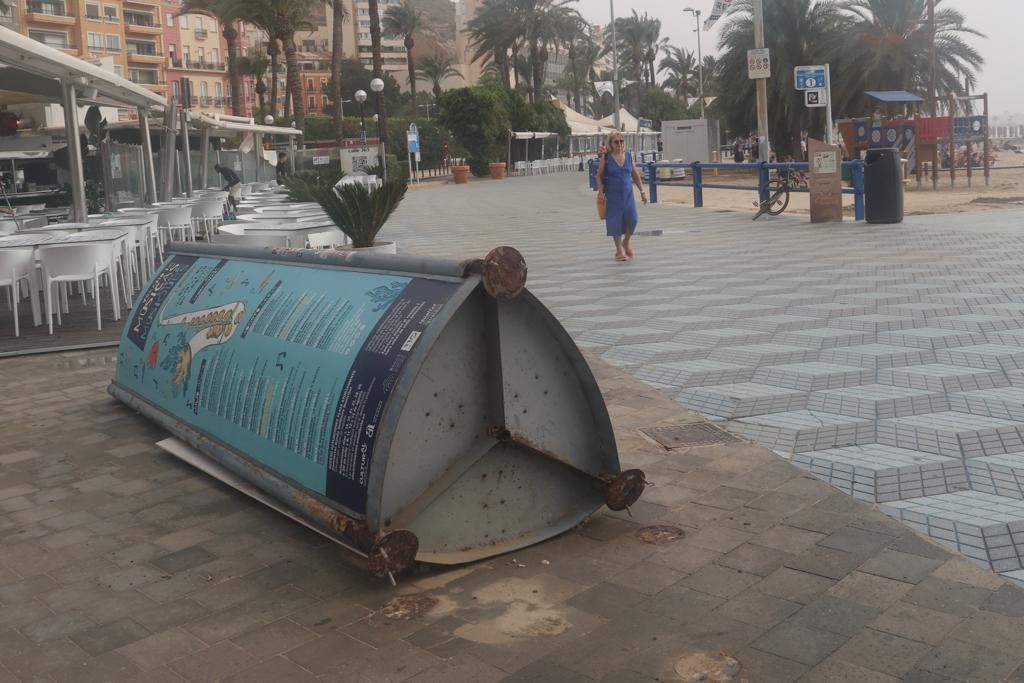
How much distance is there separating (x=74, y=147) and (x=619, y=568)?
33.2 ft

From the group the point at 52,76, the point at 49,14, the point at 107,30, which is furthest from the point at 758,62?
the point at 107,30

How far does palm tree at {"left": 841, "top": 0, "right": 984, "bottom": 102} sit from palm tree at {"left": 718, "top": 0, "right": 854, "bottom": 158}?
160 centimetres

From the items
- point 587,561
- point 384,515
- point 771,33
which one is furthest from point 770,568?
point 771,33

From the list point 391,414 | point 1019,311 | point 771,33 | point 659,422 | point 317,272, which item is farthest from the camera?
point 771,33

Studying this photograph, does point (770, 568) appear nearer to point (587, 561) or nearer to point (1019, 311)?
point (587, 561)

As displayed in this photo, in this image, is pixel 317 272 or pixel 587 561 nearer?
pixel 587 561

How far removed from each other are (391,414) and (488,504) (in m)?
0.56

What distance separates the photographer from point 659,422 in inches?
213

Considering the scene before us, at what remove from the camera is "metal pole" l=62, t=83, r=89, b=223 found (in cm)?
1155

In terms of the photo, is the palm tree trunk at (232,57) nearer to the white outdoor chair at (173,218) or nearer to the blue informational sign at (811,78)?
the blue informational sign at (811,78)

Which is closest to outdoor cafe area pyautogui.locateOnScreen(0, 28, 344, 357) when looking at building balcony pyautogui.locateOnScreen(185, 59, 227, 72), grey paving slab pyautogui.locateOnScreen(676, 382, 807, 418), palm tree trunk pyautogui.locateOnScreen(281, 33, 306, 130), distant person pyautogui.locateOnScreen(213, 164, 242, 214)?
distant person pyautogui.locateOnScreen(213, 164, 242, 214)

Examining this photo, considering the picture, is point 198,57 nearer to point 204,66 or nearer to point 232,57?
point 204,66

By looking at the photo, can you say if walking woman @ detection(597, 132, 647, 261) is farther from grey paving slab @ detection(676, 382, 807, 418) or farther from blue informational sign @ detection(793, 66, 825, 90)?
blue informational sign @ detection(793, 66, 825, 90)

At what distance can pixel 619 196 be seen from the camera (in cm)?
1265
